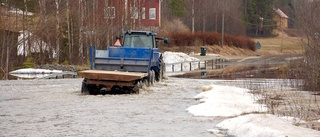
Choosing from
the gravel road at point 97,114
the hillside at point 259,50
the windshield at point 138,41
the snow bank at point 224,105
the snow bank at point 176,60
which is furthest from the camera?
the hillside at point 259,50

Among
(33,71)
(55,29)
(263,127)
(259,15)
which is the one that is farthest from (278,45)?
(263,127)

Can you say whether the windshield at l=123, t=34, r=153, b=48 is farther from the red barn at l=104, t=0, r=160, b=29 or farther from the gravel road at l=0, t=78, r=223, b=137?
the red barn at l=104, t=0, r=160, b=29

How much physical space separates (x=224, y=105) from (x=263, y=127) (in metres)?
5.58

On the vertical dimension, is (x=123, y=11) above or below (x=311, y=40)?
above

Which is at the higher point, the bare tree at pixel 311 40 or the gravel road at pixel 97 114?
the bare tree at pixel 311 40

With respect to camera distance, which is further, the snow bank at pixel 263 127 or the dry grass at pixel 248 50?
the dry grass at pixel 248 50

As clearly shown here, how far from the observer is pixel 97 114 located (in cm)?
1784

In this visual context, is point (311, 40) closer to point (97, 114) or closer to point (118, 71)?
point (118, 71)

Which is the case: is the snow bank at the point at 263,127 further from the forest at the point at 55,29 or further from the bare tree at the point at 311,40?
the forest at the point at 55,29

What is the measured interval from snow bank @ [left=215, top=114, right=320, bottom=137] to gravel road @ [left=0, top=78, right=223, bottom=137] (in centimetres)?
63

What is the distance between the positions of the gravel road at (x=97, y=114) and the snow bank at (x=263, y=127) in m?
0.63

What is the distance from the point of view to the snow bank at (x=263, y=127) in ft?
41.8

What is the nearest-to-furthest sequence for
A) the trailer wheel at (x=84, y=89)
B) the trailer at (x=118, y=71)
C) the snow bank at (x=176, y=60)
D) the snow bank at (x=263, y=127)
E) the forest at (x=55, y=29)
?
the snow bank at (x=263, y=127)
the trailer at (x=118, y=71)
the trailer wheel at (x=84, y=89)
the forest at (x=55, y=29)
the snow bank at (x=176, y=60)

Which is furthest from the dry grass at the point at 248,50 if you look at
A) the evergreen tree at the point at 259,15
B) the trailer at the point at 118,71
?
the trailer at the point at 118,71
